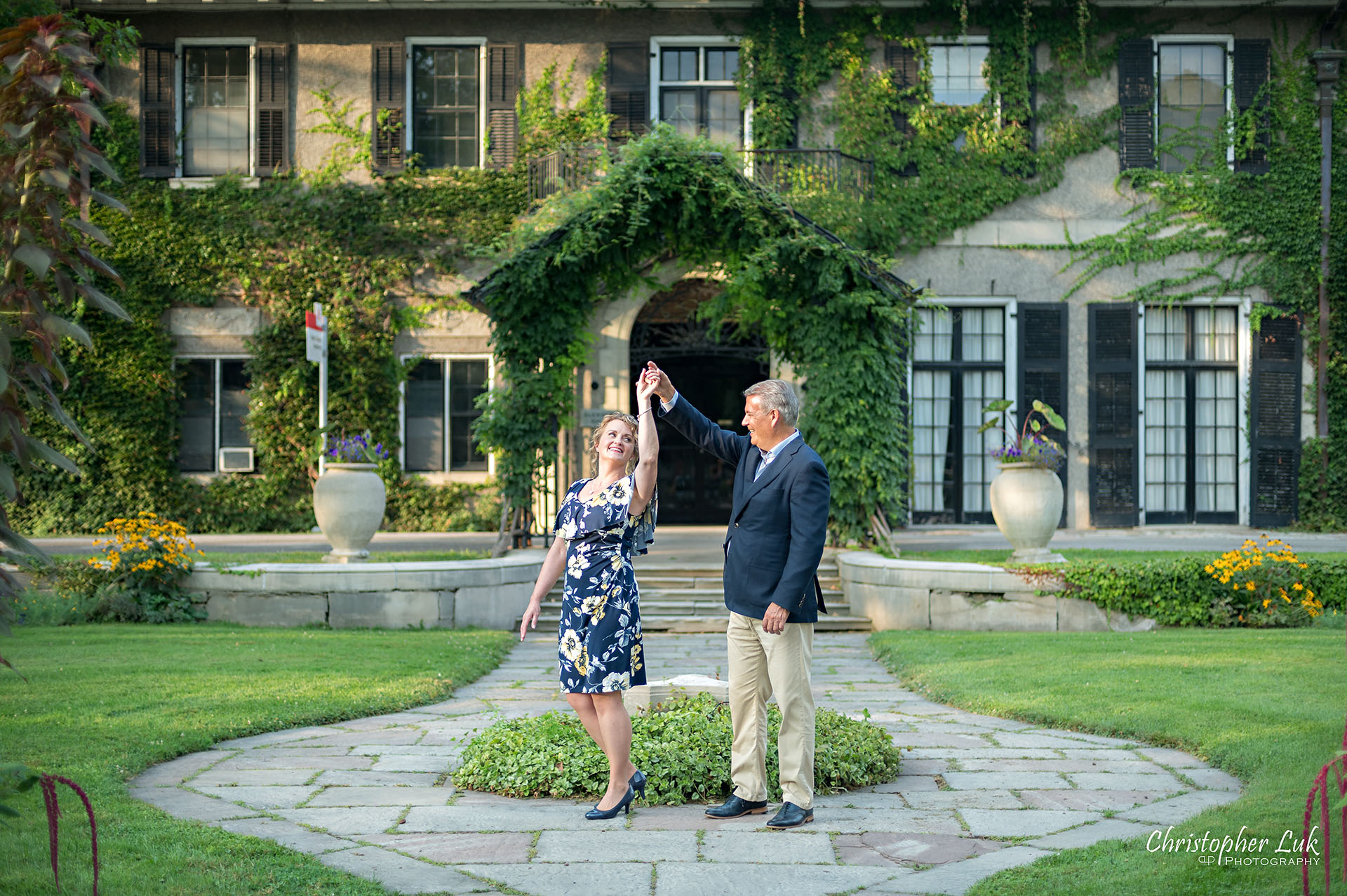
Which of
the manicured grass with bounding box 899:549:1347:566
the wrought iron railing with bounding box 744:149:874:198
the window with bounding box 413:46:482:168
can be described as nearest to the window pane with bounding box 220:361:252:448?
the window with bounding box 413:46:482:168

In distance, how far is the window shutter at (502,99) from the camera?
1551 centimetres

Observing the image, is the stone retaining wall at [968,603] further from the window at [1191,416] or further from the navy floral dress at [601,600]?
the window at [1191,416]

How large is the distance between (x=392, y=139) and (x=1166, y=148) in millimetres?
10184

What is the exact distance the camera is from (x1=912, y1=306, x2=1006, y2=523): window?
1529 centimetres

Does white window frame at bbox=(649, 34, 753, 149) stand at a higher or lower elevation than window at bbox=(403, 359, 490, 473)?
higher

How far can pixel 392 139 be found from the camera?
1567 centimetres

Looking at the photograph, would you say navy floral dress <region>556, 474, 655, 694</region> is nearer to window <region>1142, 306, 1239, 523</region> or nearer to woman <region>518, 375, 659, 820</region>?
woman <region>518, 375, 659, 820</region>

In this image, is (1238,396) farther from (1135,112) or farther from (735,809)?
(735,809)

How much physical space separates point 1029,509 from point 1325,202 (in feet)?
26.6

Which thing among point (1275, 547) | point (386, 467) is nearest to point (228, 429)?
point (386, 467)

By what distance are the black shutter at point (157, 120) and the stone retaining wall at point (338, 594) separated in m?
8.10

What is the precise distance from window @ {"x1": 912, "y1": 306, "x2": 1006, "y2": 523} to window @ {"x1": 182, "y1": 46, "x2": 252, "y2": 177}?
9503 millimetres

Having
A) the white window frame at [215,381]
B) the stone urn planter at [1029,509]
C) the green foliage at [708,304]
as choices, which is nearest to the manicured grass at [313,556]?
the green foliage at [708,304]

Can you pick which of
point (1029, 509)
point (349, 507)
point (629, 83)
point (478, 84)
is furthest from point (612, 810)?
point (478, 84)
